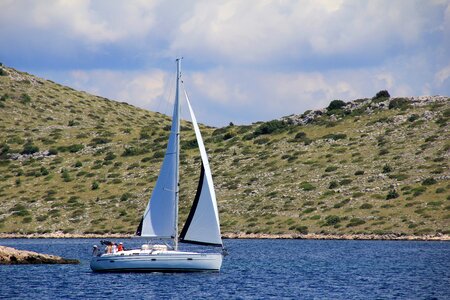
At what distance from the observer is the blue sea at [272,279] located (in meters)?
49.0

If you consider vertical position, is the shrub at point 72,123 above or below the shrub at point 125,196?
above

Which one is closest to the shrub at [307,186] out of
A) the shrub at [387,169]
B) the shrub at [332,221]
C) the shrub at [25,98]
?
the shrub at [387,169]

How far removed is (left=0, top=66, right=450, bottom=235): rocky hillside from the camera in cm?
10638

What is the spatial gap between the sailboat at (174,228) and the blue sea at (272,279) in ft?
2.60

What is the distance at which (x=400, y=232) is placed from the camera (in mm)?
96438

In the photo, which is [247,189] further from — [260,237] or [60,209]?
[60,209]

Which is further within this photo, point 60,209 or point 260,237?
point 60,209

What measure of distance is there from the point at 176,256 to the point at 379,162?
69.2m

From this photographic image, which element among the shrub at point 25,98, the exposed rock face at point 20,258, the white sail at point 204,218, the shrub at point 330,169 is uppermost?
the shrub at point 25,98

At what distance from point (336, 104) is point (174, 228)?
102 m

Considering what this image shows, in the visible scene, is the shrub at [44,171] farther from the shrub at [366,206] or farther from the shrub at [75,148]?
the shrub at [366,206]

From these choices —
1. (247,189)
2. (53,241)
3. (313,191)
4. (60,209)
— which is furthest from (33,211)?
(313,191)

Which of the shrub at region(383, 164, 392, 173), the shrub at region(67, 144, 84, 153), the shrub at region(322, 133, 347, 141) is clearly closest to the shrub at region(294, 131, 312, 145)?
the shrub at region(322, 133, 347, 141)

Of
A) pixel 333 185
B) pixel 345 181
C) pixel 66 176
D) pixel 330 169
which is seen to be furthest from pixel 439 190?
pixel 66 176
